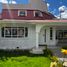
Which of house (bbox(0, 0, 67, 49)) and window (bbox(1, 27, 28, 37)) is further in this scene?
window (bbox(1, 27, 28, 37))

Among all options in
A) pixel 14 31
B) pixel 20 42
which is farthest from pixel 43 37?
pixel 14 31

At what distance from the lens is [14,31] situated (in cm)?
2580

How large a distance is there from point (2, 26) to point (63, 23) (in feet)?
21.6

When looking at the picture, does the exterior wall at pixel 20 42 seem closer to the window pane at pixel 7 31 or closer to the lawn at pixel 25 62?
the window pane at pixel 7 31

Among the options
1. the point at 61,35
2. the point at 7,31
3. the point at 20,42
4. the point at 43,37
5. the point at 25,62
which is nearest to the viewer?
the point at 25,62

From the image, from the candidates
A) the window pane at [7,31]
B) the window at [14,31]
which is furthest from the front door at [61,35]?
the window pane at [7,31]

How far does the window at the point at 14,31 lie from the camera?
25.5 m

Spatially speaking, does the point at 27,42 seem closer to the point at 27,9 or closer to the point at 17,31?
the point at 17,31

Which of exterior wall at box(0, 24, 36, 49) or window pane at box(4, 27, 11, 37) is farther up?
window pane at box(4, 27, 11, 37)

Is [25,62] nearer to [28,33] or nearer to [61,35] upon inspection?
[28,33]

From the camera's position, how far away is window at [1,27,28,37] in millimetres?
25536

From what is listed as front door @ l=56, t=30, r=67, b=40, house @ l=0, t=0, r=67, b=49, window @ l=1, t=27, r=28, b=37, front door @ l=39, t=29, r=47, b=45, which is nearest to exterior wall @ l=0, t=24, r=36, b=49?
house @ l=0, t=0, r=67, b=49

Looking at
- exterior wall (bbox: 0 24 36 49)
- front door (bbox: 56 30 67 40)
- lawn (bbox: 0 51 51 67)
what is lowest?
lawn (bbox: 0 51 51 67)

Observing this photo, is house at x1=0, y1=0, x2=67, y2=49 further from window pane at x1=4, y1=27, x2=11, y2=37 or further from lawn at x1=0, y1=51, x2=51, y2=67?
Result: lawn at x1=0, y1=51, x2=51, y2=67
